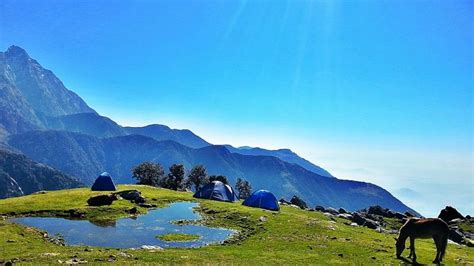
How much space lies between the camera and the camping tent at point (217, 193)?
67.6 meters

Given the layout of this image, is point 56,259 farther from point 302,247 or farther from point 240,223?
point 240,223

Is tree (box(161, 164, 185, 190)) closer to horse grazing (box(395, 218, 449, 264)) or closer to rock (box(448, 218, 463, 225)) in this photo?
rock (box(448, 218, 463, 225))

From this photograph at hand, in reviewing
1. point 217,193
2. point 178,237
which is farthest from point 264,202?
point 178,237

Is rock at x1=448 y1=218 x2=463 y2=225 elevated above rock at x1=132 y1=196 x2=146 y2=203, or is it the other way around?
rock at x1=448 y1=218 x2=463 y2=225

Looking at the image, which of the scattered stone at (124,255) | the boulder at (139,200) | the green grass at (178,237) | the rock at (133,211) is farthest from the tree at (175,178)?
the scattered stone at (124,255)

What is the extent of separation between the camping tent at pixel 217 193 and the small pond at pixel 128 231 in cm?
1941

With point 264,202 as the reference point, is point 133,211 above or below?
below

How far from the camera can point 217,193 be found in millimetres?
67688

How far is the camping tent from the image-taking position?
67562mm

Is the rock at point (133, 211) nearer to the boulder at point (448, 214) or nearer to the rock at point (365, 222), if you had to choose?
the rock at point (365, 222)

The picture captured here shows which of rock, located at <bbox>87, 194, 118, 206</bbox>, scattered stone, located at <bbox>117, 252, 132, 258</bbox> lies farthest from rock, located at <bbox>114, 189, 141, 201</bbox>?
scattered stone, located at <bbox>117, 252, 132, 258</bbox>

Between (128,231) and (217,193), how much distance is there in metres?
31.4

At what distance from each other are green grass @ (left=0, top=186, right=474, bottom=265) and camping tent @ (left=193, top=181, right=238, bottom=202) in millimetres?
16488

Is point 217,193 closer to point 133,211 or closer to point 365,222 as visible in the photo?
point 133,211
